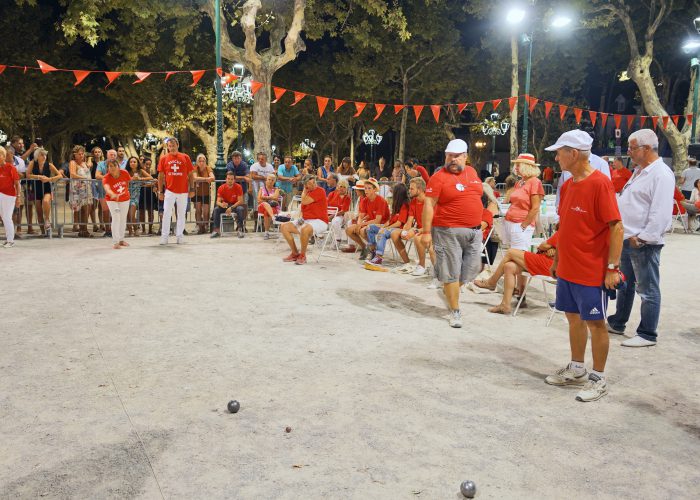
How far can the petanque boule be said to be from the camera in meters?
3.31

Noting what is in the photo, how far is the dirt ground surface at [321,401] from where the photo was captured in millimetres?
3551

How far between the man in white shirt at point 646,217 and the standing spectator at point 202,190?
10.4 metres

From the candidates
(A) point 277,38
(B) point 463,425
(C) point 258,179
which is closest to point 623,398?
(B) point 463,425

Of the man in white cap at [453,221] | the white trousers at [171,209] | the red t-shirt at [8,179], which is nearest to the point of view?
the man in white cap at [453,221]

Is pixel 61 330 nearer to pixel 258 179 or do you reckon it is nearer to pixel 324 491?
pixel 324 491

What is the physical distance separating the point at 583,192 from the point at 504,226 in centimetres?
371

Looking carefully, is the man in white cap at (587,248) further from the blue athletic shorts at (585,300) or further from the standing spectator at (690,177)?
the standing spectator at (690,177)

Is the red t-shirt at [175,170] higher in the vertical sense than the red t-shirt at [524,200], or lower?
higher

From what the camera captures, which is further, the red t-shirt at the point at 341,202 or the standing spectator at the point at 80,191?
the standing spectator at the point at 80,191

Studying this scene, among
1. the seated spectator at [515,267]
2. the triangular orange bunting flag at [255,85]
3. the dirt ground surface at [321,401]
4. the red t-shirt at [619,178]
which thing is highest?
the triangular orange bunting flag at [255,85]

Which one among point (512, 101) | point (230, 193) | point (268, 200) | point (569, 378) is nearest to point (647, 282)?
point (569, 378)

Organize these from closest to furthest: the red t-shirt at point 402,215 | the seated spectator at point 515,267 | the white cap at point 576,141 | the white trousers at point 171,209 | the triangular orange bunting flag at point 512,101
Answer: the white cap at point 576,141 < the seated spectator at point 515,267 < the red t-shirt at point 402,215 < the white trousers at point 171,209 < the triangular orange bunting flag at point 512,101

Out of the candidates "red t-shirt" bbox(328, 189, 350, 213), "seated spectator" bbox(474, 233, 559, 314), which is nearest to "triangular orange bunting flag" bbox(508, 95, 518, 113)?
"red t-shirt" bbox(328, 189, 350, 213)

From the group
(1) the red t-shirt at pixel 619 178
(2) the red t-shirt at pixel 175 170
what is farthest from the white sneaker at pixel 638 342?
(2) the red t-shirt at pixel 175 170
